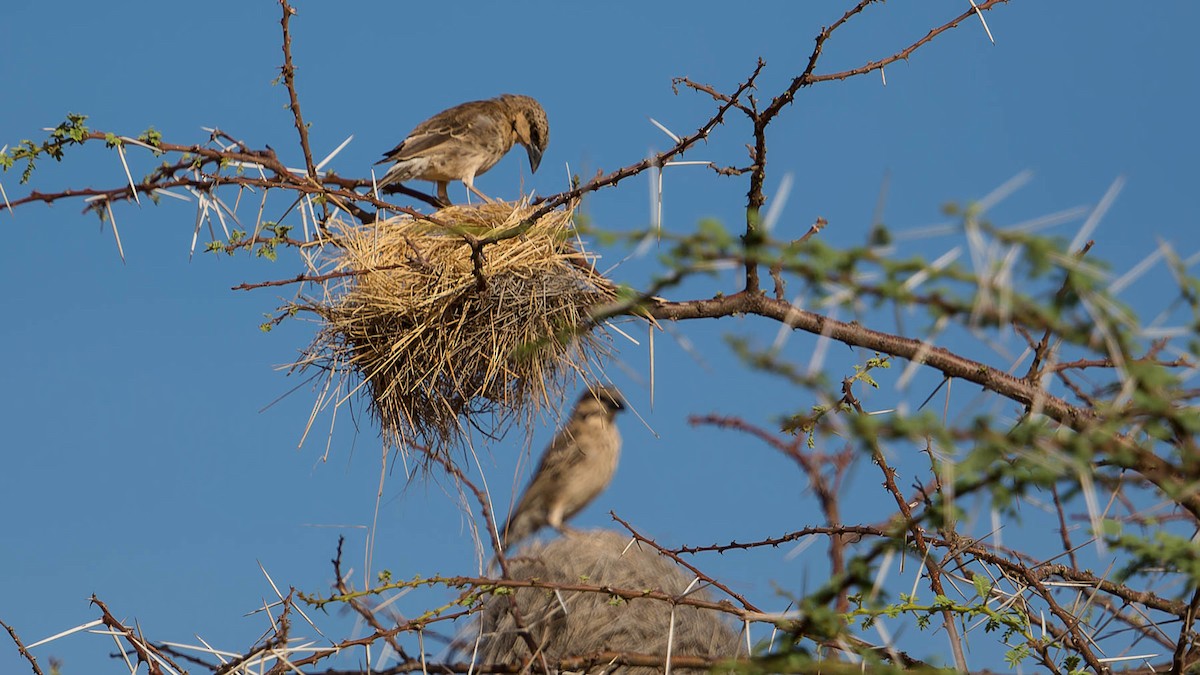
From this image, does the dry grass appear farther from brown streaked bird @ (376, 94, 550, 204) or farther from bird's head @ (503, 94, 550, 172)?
bird's head @ (503, 94, 550, 172)

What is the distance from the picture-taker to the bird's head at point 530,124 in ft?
30.4

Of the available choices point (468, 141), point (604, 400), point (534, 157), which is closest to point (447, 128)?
point (468, 141)

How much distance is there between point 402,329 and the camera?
17.9 ft

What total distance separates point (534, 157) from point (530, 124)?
0.25m

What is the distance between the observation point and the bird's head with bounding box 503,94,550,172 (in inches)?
365

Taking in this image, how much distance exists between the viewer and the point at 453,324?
17.8 ft

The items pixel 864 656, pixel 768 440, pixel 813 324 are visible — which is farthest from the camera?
pixel 768 440

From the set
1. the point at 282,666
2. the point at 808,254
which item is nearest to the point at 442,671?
the point at 282,666

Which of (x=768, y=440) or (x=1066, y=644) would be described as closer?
(x=1066, y=644)

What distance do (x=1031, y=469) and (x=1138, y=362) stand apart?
23 cm

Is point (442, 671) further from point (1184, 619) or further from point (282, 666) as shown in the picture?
point (1184, 619)

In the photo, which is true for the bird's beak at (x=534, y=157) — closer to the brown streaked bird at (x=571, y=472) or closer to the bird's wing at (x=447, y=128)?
the bird's wing at (x=447, y=128)

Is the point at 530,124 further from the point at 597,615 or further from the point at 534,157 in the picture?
the point at 597,615

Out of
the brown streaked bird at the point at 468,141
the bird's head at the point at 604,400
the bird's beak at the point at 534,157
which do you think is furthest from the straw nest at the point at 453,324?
the bird's beak at the point at 534,157
